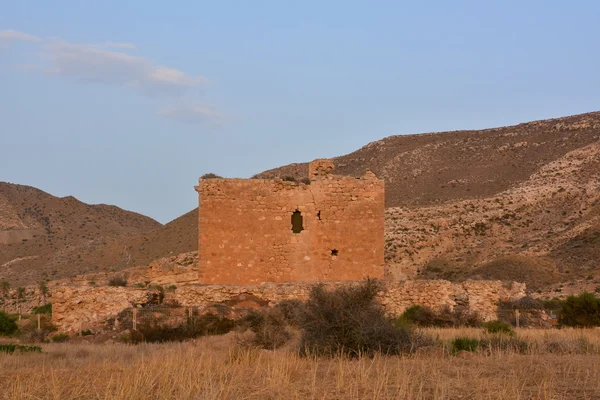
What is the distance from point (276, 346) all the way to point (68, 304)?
639 cm

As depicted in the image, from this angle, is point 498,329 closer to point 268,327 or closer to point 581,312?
point 268,327

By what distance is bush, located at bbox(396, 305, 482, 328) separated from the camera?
16047mm

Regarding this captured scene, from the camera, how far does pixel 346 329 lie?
10633 millimetres

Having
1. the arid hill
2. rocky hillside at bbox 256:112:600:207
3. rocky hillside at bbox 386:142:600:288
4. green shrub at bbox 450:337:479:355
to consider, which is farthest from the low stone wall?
rocky hillside at bbox 256:112:600:207

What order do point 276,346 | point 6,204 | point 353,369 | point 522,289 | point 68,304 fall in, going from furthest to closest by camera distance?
point 6,204 → point 522,289 → point 68,304 → point 276,346 → point 353,369

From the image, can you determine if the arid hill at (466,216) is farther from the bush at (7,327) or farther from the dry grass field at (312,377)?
the dry grass field at (312,377)

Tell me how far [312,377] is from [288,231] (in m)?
10.1

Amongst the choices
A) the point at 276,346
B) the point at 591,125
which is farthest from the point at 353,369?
the point at 591,125

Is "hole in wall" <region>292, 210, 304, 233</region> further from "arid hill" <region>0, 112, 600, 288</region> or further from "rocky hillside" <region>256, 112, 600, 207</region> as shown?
"rocky hillside" <region>256, 112, 600, 207</region>

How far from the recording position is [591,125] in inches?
2400

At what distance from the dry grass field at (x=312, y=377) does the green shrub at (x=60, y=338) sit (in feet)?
16.7

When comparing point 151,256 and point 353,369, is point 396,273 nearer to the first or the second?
point 151,256

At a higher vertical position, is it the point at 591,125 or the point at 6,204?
the point at 591,125

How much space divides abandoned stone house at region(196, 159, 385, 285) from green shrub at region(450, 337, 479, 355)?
650 cm
